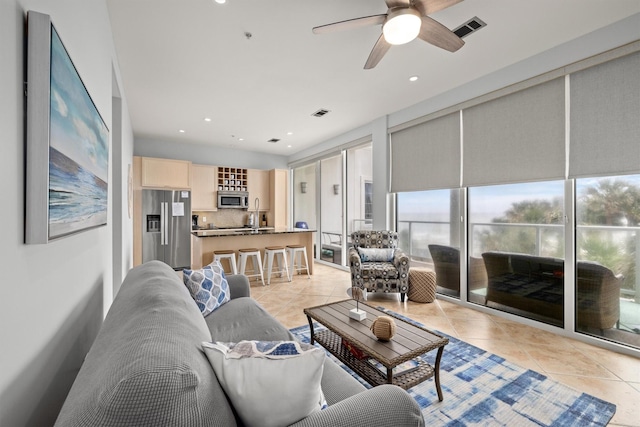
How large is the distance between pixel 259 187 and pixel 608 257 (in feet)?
20.5

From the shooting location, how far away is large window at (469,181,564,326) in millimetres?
2896

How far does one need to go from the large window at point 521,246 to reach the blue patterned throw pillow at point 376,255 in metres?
1.07

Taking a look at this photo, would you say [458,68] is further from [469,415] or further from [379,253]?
[469,415]

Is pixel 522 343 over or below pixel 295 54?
below

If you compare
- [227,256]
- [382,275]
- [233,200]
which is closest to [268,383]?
[382,275]

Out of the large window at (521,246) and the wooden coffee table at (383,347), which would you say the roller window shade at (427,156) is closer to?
the large window at (521,246)

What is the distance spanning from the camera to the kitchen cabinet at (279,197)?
6.95 metres

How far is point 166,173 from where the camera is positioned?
5.72 m

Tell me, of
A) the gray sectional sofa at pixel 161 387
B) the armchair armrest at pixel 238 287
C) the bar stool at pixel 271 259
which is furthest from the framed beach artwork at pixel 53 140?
the bar stool at pixel 271 259

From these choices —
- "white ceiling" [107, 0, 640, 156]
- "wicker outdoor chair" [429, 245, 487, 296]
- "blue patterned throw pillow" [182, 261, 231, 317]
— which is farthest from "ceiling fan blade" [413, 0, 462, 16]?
"wicker outdoor chair" [429, 245, 487, 296]

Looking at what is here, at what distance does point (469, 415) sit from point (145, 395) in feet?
6.20

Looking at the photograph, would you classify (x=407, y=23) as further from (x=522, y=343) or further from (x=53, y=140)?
(x=522, y=343)

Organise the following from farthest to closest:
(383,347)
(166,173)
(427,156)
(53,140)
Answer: (166,173)
(427,156)
(383,347)
(53,140)

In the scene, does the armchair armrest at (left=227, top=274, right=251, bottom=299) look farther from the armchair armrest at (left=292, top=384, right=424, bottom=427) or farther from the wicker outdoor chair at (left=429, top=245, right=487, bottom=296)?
the wicker outdoor chair at (left=429, top=245, right=487, bottom=296)
